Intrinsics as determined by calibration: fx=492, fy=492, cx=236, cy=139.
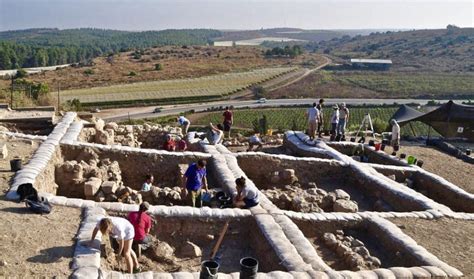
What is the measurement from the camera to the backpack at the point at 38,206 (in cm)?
866

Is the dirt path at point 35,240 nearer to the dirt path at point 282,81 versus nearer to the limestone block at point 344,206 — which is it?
the limestone block at point 344,206

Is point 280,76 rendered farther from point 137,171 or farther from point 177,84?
point 137,171

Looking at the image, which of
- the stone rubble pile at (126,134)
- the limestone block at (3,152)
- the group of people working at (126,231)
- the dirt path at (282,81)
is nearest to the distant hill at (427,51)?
the dirt path at (282,81)

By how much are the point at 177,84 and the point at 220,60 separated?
133 feet

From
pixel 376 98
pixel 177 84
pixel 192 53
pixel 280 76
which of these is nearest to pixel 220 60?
pixel 192 53

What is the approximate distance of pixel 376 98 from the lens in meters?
85.7

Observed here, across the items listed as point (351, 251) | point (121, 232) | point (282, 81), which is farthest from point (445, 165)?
point (282, 81)

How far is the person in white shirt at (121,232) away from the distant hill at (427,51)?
404ft

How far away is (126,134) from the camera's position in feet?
55.1

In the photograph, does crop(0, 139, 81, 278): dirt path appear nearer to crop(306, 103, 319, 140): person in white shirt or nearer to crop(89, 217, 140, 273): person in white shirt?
crop(89, 217, 140, 273): person in white shirt

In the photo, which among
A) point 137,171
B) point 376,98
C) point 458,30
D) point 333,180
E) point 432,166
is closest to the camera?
point 137,171

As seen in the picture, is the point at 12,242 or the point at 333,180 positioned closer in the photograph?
the point at 12,242

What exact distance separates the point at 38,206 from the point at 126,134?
8.25 metres

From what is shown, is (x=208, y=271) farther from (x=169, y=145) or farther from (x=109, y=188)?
(x=169, y=145)
